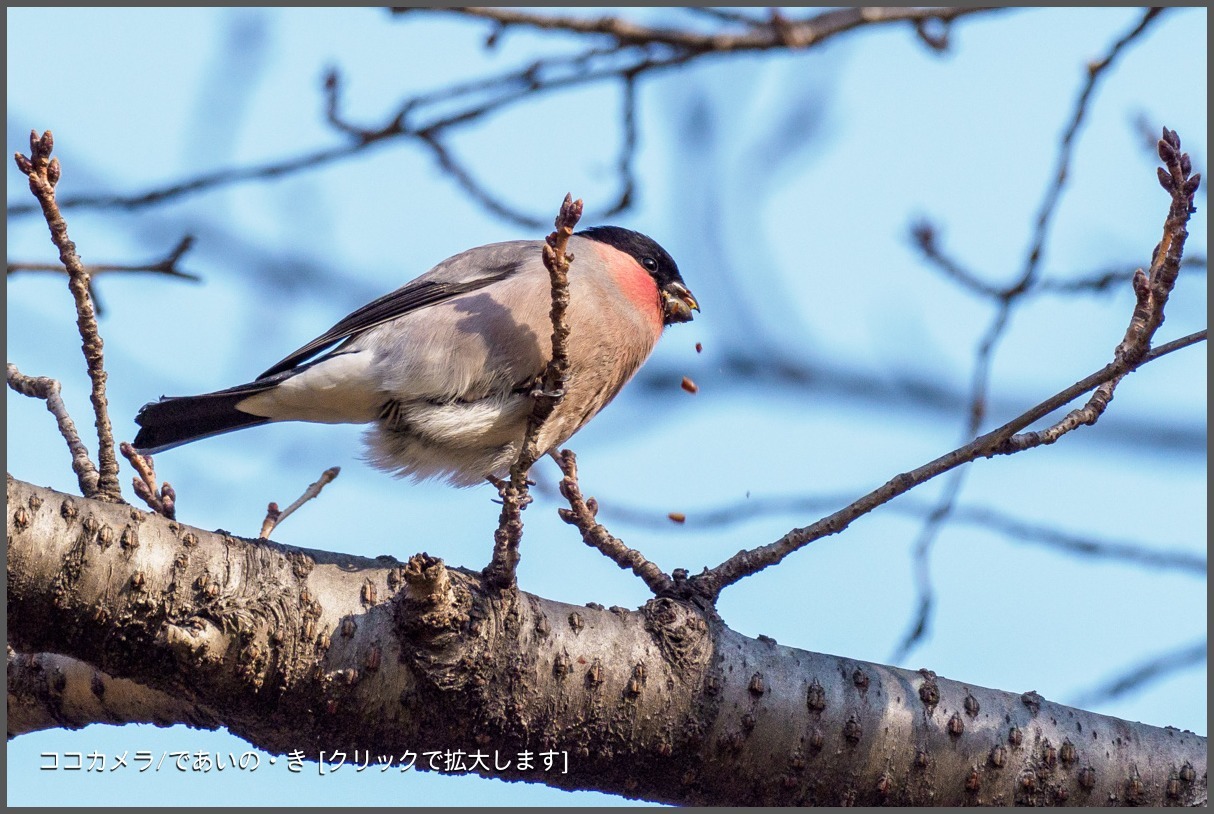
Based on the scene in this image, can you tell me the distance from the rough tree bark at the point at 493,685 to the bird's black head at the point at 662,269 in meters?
2.41

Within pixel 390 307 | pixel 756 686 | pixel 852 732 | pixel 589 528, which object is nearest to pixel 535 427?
pixel 589 528

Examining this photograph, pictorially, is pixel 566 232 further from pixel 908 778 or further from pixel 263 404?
pixel 263 404

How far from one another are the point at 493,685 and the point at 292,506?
4.24ft

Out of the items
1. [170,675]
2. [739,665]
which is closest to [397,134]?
[170,675]

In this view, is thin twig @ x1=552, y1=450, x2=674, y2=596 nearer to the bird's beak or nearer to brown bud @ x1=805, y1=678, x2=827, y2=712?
brown bud @ x1=805, y1=678, x2=827, y2=712

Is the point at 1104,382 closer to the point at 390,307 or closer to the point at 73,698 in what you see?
the point at 73,698

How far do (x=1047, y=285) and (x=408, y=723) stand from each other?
7.59ft

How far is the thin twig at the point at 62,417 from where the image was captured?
105 inches

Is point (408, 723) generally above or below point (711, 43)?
below

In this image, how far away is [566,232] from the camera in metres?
2.54

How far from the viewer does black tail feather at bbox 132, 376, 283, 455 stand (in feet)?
13.6

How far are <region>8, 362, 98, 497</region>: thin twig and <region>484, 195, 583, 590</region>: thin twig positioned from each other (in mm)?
955

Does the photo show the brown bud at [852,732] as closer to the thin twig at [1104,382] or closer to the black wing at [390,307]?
the thin twig at [1104,382]

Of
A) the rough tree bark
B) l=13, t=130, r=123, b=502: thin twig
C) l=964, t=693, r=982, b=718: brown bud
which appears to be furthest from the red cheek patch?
l=13, t=130, r=123, b=502: thin twig
